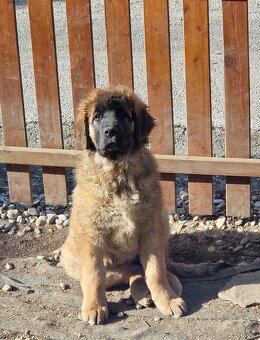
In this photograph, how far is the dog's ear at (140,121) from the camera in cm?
475

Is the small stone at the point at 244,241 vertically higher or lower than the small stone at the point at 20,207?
lower

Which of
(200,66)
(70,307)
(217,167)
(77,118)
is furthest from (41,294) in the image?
(200,66)

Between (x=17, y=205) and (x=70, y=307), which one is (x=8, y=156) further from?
(x=70, y=307)

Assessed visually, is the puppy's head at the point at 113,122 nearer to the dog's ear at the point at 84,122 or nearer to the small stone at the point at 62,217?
the dog's ear at the point at 84,122

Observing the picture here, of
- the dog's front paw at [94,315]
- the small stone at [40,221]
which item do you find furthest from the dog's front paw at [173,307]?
the small stone at [40,221]

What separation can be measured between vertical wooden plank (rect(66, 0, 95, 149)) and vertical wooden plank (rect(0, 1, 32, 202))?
1.52 feet

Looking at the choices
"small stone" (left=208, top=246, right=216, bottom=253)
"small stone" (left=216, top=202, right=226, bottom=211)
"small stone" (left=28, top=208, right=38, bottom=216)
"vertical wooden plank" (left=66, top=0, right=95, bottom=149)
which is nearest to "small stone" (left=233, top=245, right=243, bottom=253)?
"small stone" (left=208, top=246, right=216, bottom=253)

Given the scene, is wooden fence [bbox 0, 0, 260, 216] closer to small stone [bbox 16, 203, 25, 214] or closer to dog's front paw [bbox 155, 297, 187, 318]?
small stone [bbox 16, 203, 25, 214]

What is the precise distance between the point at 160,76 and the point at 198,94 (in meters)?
0.31

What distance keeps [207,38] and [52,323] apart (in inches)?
90.8

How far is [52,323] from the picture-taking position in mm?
4734

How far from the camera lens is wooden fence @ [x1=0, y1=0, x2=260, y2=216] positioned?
559cm

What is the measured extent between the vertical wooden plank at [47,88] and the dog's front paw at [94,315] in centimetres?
174

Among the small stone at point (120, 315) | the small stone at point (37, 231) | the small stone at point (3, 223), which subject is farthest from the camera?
the small stone at point (3, 223)
